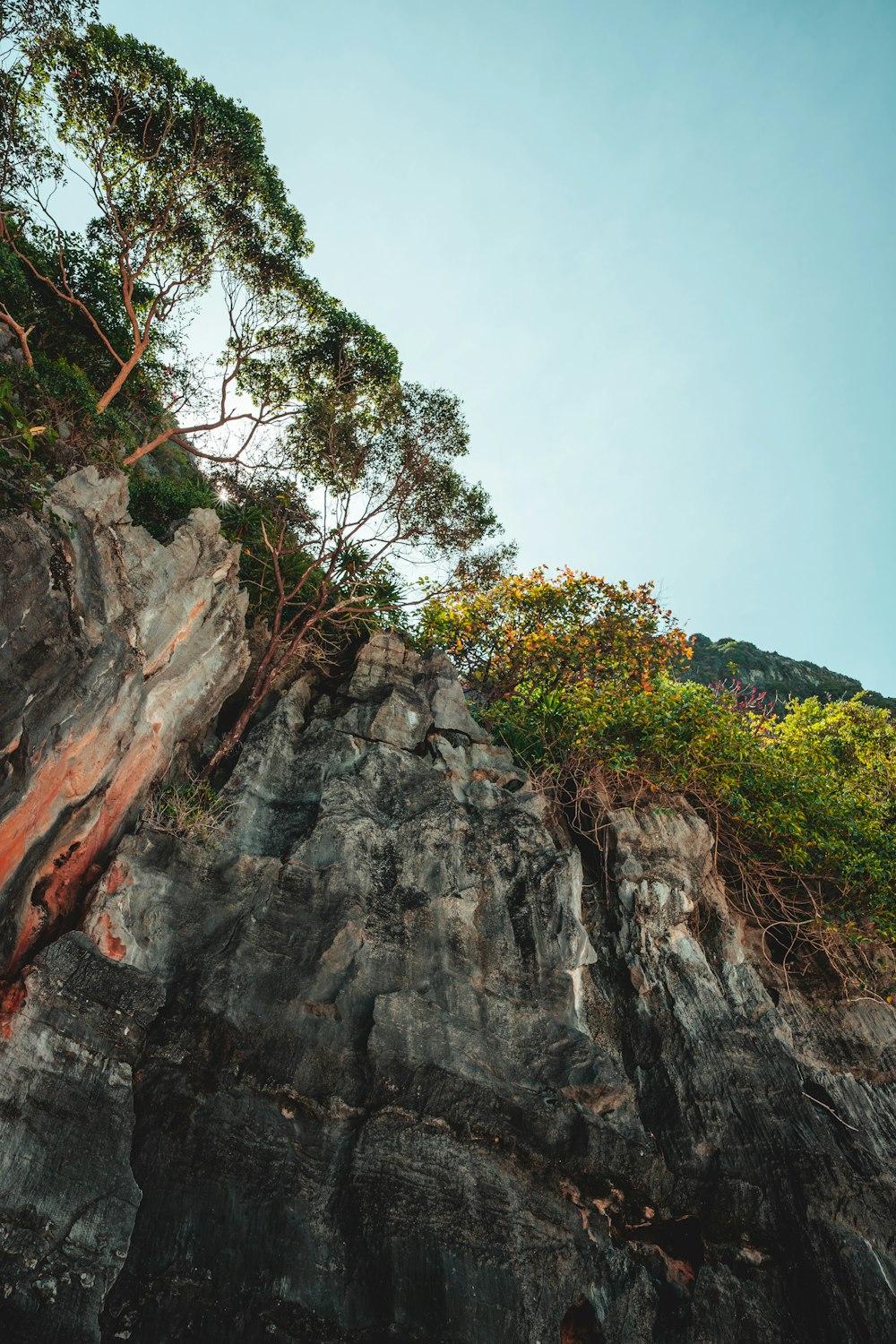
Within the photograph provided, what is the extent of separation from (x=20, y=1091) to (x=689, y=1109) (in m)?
7.10

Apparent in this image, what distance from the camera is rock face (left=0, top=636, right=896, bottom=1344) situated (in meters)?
5.94

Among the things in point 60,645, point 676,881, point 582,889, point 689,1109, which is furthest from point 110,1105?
point 676,881

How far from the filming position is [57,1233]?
548 cm

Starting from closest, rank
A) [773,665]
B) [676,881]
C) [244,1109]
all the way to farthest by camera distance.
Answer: [244,1109], [676,881], [773,665]

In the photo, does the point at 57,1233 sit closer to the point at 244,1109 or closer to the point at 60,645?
the point at 244,1109

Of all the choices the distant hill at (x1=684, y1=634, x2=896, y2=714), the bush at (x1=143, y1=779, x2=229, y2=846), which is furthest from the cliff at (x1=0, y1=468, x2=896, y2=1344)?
the distant hill at (x1=684, y1=634, x2=896, y2=714)

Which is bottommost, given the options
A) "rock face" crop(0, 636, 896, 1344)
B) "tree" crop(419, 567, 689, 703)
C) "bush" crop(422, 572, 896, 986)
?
"rock face" crop(0, 636, 896, 1344)

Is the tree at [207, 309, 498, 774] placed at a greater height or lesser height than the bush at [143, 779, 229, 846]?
greater

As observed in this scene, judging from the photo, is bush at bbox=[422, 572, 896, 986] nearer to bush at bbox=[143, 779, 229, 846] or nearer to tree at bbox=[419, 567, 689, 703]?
tree at bbox=[419, 567, 689, 703]

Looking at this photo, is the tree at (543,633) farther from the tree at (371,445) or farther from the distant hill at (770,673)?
the distant hill at (770,673)

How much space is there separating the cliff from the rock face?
27mm

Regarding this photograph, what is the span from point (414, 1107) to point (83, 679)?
5518 millimetres

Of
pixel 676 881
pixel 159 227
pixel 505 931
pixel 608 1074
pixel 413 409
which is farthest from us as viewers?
pixel 413 409

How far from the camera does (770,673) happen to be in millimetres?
37250
